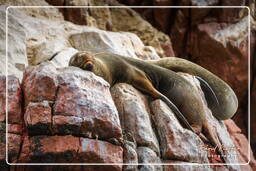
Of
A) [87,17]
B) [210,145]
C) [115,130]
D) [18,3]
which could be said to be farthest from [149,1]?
[115,130]

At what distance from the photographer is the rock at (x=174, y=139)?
6.48 metres

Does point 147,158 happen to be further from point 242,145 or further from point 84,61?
point 242,145

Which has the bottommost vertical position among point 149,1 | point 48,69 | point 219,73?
point 219,73

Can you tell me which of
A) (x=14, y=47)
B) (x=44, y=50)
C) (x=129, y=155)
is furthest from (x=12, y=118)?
(x=44, y=50)

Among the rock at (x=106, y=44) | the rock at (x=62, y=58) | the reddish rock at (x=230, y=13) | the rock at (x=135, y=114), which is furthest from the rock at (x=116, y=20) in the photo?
the rock at (x=135, y=114)

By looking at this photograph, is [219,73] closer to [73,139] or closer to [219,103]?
[219,103]

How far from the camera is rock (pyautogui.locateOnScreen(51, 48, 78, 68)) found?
743 centimetres

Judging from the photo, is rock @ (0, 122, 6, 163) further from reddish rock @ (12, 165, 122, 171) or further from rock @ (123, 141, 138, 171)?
rock @ (123, 141, 138, 171)

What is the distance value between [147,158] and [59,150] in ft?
A: 3.26

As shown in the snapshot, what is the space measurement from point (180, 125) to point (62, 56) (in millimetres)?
1888

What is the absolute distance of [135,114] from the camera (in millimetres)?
6566

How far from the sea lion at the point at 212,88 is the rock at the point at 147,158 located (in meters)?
1.77

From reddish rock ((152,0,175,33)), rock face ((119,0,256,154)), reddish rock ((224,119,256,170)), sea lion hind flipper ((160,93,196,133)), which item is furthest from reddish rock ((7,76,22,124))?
reddish rock ((152,0,175,33))

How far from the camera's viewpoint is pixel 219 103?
25.9 ft
